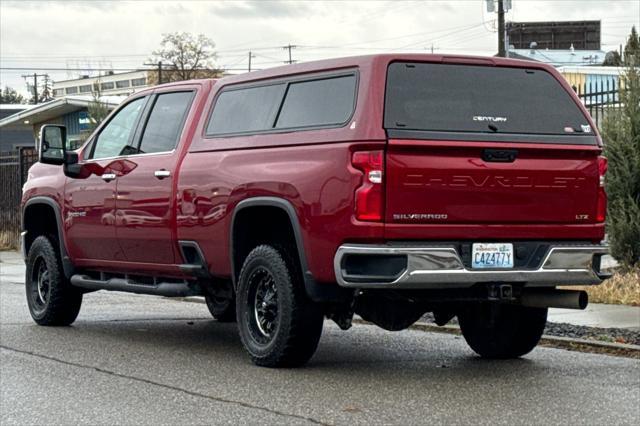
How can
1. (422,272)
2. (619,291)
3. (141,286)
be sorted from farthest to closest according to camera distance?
1. (619,291)
2. (141,286)
3. (422,272)

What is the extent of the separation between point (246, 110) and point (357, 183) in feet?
5.91

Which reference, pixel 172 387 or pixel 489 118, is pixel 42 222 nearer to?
pixel 172 387

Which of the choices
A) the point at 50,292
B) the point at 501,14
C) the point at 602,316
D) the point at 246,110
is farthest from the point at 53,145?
the point at 501,14

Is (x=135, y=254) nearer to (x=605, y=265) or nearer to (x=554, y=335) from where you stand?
(x=554, y=335)

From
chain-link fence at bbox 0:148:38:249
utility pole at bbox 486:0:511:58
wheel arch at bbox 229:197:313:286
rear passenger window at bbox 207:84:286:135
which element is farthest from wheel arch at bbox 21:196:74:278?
utility pole at bbox 486:0:511:58

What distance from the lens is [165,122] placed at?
10453mm

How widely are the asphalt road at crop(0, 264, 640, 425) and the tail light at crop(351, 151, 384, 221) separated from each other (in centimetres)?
114

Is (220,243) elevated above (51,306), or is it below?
above

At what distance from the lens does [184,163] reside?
9.84 meters

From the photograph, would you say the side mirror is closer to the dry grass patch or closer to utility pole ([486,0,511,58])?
the dry grass patch

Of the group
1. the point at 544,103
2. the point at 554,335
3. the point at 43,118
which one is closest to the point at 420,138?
the point at 544,103

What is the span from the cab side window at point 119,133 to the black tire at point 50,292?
3.69ft

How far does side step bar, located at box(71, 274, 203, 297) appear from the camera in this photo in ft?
Answer: 33.1

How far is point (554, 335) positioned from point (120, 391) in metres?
4.21
